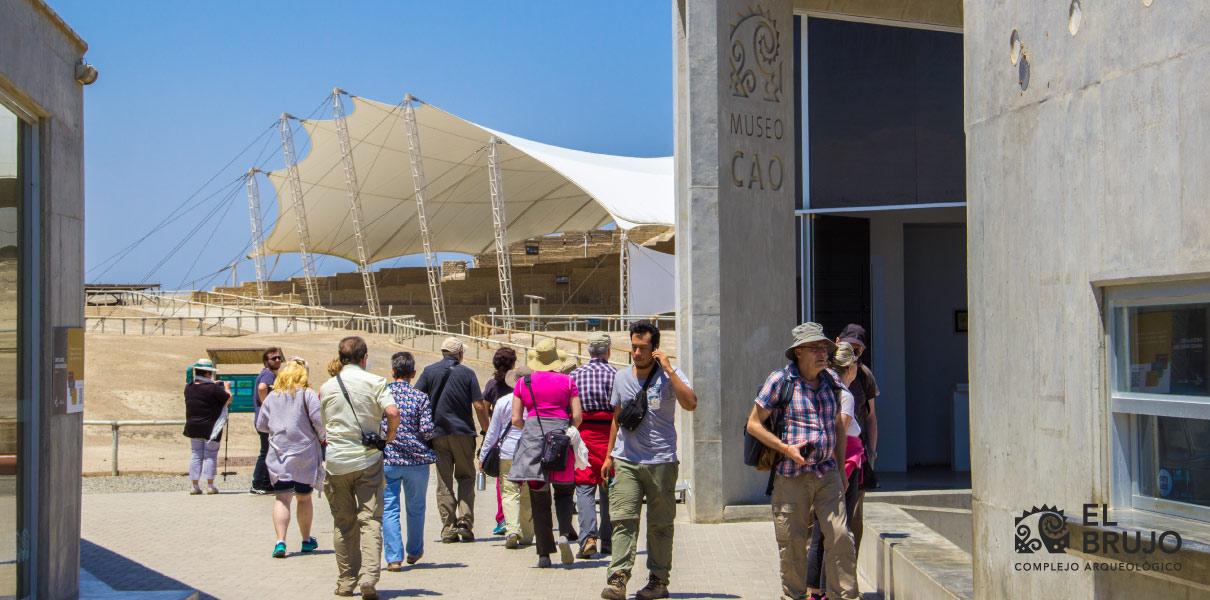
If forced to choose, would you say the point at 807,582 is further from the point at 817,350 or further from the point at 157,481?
the point at 157,481

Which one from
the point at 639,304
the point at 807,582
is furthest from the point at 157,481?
the point at 639,304

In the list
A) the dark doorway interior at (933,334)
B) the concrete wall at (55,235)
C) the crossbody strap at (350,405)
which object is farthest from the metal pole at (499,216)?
the concrete wall at (55,235)

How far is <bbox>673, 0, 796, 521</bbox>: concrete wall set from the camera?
34.8ft

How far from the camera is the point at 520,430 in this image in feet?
31.2

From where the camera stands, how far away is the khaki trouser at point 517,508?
940 cm

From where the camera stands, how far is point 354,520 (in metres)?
7.66

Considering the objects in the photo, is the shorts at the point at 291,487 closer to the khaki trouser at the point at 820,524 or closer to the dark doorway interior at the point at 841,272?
the khaki trouser at the point at 820,524

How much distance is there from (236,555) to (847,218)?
6819mm

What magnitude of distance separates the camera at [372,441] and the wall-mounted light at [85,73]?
2465 millimetres

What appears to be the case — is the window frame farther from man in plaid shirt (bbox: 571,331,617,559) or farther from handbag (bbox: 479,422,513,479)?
handbag (bbox: 479,422,513,479)

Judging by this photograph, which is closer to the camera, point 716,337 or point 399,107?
point 716,337

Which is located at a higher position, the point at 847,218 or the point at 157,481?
the point at 847,218

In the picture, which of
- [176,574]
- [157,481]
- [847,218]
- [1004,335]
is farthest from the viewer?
[157,481]

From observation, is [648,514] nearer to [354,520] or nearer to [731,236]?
[354,520]
